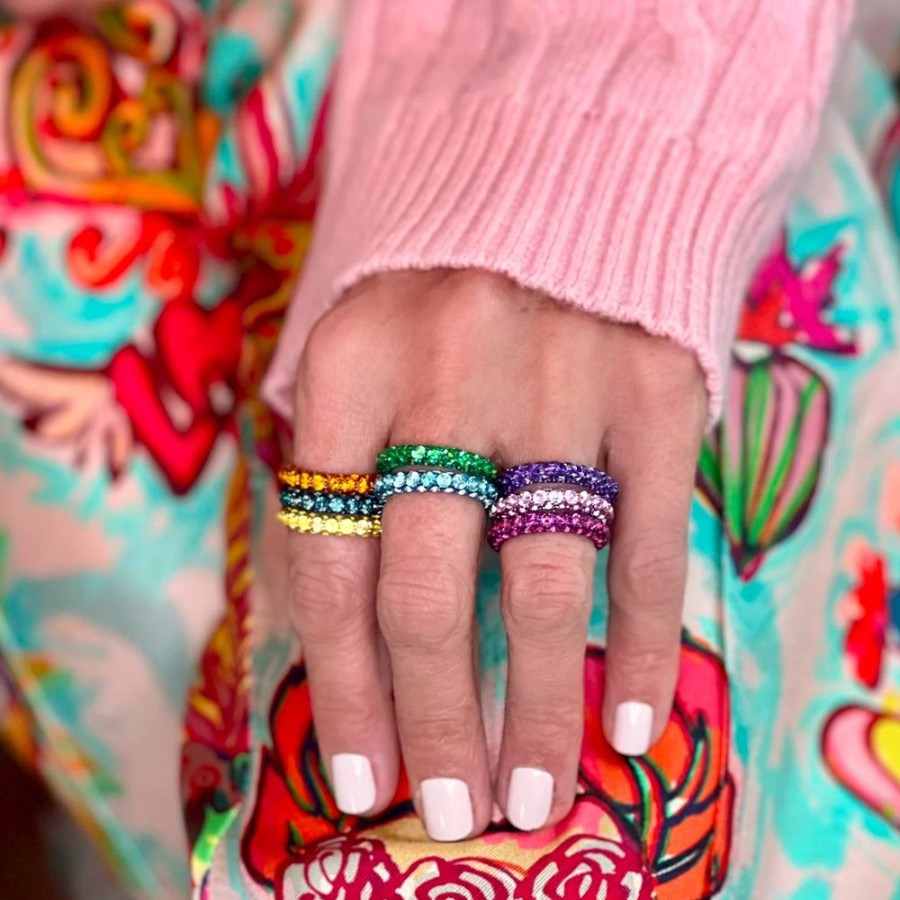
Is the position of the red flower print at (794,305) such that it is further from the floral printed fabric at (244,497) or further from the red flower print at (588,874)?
the red flower print at (588,874)

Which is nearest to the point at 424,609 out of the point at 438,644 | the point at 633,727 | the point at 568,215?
the point at 438,644

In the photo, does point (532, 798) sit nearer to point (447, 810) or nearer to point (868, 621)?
point (447, 810)

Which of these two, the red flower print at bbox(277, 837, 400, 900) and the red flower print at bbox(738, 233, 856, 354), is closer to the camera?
the red flower print at bbox(277, 837, 400, 900)

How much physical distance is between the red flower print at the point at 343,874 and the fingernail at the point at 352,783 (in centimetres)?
2

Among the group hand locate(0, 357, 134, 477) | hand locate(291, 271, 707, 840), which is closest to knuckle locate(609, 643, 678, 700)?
hand locate(291, 271, 707, 840)

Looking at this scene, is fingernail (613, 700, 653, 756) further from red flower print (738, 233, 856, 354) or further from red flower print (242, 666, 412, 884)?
red flower print (738, 233, 856, 354)

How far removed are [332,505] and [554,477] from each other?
0.37ft

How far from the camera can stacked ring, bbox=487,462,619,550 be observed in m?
0.47

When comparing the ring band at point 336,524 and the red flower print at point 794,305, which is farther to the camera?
the red flower print at point 794,305

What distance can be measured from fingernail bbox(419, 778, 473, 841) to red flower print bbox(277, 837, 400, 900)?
0.03 meters

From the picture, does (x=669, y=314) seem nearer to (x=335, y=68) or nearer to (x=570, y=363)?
(x=570, y=363)

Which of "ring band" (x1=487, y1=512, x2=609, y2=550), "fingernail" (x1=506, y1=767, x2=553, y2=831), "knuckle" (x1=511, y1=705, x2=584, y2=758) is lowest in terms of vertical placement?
"fingernail" (x1=506, y1=767, x2=553, y2=831)

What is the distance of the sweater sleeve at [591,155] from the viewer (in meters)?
0.52

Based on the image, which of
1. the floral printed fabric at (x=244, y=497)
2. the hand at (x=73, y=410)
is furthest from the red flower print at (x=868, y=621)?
the hand at (x=73, y=410)
